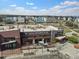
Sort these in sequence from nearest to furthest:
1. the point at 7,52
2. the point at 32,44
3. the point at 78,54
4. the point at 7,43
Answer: the point at 78,54 → the point at 7,52 → the point at 7,43 → the point at 32,44

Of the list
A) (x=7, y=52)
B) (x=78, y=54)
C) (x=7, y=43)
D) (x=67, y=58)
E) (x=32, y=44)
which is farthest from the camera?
(x=32, y=44)

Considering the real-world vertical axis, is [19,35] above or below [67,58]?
above

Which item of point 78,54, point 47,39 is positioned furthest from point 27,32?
point 78,54

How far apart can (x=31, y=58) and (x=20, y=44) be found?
190 centimetres

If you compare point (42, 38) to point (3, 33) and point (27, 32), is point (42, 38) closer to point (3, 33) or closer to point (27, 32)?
point (27, 32)

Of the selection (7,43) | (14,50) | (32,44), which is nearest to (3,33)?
(7,43)

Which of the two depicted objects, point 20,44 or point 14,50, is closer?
point 14,50

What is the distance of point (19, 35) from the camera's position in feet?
24.5

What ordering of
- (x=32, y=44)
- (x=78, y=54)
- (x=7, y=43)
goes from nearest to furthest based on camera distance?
(x=78, y=54)
(x=7, y=43)
(x=32, y=44)

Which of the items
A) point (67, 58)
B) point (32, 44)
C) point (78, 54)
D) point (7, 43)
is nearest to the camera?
point (67, 58)

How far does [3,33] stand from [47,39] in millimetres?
2273

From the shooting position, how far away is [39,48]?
711 centimetres

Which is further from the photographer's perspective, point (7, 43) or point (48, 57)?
point (7, 43)

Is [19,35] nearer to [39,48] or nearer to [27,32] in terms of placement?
[27,32]
